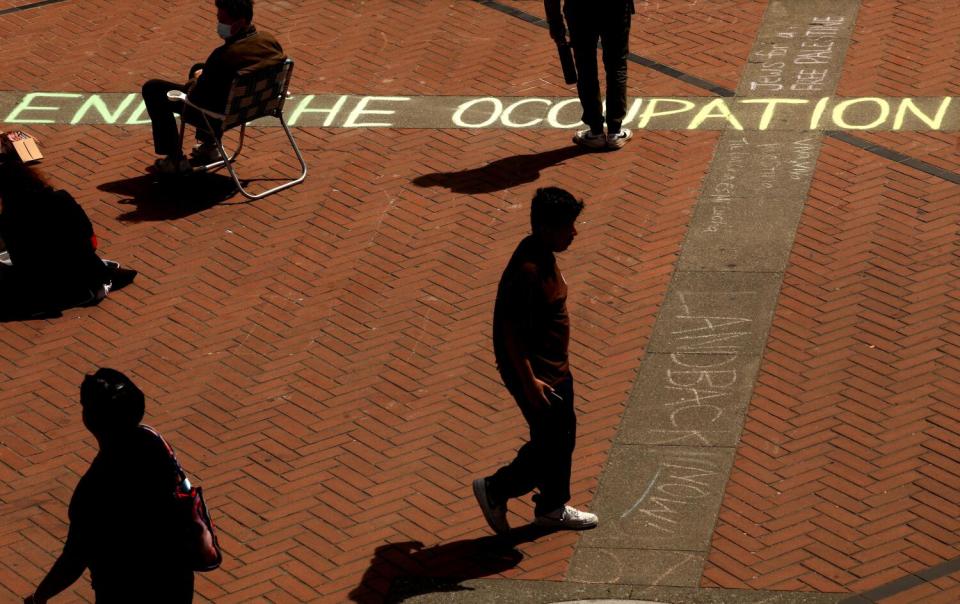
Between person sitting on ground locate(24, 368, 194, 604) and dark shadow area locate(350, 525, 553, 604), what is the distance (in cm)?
171

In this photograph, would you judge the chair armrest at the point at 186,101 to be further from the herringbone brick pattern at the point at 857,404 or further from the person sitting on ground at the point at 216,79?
the herringbone brick pattern at the point at 857,404

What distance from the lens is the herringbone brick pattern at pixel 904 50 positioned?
1187 centimetres

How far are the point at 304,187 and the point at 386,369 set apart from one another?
2.49 metres

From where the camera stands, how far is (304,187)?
1130 centimetres

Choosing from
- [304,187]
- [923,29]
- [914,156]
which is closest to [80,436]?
[304,187]

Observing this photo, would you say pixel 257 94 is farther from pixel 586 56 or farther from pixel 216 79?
pixel 586 56

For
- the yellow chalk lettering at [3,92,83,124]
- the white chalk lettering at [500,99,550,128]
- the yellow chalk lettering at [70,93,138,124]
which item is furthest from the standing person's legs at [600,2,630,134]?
the yellow chalk lettering at [3,92,83,124]

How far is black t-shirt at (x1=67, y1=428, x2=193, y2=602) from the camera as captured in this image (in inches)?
227

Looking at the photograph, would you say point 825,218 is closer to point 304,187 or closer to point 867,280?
point 867,280

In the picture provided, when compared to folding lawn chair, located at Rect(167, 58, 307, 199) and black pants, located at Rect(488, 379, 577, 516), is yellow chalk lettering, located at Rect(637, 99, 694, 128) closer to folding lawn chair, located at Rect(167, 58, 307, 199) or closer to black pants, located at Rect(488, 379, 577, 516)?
folding lawn chair, located at Rect(167, 58, 307, 199)

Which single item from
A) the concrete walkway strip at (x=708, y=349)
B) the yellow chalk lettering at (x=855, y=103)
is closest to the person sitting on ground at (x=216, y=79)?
the concrete walkway strip at (x=708, y=349)

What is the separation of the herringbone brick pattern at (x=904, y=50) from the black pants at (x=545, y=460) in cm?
541

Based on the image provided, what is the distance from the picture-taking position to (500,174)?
11.2 m

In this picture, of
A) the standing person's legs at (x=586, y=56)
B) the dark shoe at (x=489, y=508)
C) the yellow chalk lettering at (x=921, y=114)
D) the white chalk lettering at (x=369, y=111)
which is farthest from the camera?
the white chalk lettering at (x=369, y=111)
